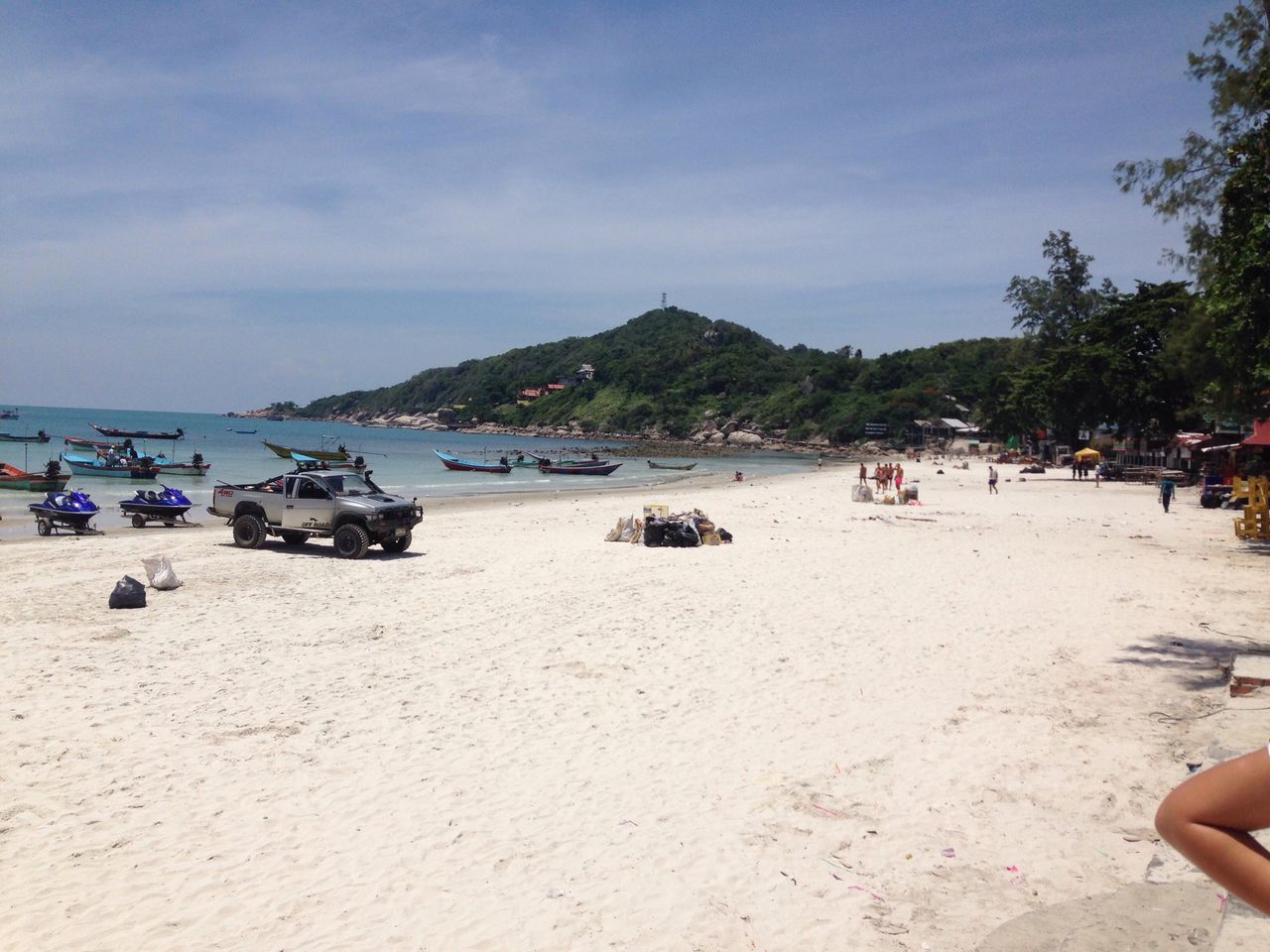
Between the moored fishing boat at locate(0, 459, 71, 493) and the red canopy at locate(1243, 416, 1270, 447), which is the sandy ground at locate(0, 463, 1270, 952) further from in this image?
the moored fishing boat at locate(0, 459, 71, 493)

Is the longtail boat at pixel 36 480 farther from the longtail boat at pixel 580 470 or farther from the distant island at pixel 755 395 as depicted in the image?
the distant island at pixel 755 395

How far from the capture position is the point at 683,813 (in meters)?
6.11

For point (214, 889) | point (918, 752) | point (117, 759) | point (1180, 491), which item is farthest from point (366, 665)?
point (1180, 491)

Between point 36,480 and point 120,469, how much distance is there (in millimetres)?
13444

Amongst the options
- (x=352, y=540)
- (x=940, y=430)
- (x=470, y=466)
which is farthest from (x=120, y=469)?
(x=940, y=430)

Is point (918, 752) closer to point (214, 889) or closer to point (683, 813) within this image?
point (683, 813)

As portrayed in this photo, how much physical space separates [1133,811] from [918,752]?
5.27 feet

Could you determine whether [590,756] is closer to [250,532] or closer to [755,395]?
[250,532]

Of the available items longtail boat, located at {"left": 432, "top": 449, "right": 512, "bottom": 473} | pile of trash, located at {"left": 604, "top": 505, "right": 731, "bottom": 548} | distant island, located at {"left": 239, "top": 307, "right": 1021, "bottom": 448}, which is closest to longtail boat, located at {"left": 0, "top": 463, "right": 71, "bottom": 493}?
pile of trash, located at {"left": 604, "top": 505, "right": 731, "bottom": 548}

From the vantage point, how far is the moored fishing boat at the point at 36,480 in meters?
34.2

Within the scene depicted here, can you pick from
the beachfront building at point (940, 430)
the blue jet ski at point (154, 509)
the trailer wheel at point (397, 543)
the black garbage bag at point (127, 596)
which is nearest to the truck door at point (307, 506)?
the trailer wheel at point (397, 543)

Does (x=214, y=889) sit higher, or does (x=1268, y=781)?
(x=1268, y=781)

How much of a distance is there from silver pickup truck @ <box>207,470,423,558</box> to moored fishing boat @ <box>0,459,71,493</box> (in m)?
19.5

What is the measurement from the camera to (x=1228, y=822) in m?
1.89
